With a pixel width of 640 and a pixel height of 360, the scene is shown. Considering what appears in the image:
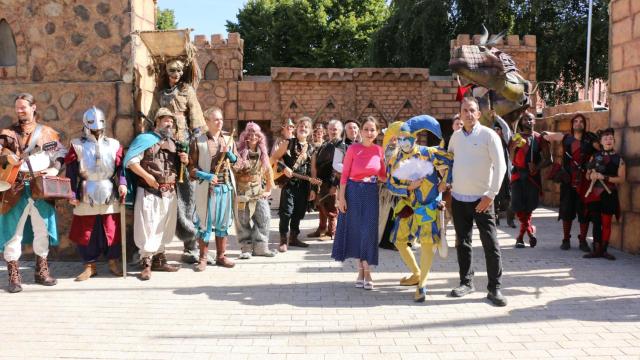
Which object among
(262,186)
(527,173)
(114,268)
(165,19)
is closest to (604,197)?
(527,173)

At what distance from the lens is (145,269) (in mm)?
6113

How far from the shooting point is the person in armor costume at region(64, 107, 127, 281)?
5906mm

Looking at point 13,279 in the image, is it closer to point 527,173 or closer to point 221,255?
point 221,255

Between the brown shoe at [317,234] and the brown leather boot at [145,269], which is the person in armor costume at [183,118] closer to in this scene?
the brown leather boot at [145,269]

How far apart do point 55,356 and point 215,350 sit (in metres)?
1.08

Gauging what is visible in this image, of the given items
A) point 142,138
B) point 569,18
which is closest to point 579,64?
point 569,18

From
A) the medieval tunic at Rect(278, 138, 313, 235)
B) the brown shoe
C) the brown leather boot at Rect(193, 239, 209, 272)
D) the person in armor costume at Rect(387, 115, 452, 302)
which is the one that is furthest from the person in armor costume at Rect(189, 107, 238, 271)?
the brown shoe

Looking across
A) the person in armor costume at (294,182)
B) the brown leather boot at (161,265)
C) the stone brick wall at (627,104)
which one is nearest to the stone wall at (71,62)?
the brown leather boot at (161,265)

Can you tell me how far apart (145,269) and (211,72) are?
13184 millimetres

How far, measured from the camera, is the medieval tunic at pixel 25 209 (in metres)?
5.59

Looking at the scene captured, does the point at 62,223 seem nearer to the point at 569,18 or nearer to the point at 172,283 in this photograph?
the point at 172,283

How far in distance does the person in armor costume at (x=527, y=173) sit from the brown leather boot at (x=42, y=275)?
6058mm

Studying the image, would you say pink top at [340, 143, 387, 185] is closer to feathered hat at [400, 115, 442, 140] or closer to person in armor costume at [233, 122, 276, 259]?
feathered hat at [400, 115, 442, 140]

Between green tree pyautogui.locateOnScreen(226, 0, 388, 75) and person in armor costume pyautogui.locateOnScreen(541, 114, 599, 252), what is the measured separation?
23547 mm
